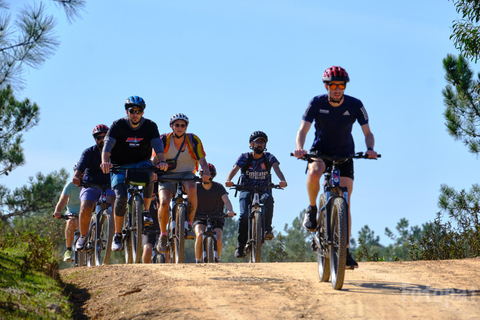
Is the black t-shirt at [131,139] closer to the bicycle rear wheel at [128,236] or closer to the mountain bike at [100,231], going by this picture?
the bicycle rear wheel at [128,236]

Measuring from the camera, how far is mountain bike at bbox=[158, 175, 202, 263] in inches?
482

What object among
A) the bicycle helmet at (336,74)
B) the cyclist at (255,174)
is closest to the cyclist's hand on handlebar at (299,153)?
the bicycle helmet at (336,74)

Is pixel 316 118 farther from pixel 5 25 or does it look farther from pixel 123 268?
pixel 5 25

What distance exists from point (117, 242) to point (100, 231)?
748 mm

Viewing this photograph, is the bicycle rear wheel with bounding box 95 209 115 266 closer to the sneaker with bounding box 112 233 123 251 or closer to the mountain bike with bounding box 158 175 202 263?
the sneaker with bounding box 112 233 123 251

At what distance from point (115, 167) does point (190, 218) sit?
72.6 inches

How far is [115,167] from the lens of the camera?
37.5 feet

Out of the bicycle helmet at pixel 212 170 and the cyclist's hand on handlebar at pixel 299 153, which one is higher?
the bicycle helmet at pixel 212 170

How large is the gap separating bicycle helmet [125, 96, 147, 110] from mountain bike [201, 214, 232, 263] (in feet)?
11.9

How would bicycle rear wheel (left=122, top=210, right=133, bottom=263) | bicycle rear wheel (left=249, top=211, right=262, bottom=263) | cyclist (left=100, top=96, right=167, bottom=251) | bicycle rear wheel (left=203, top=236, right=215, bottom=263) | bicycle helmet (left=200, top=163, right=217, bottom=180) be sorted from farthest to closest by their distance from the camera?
bicycle rear wheel (left=203, top=236, right=215, bottom=263), bicycle helmet (left=200, top=163, right=217, bottom=180), bicycle rear wheel (left=249, top=211, right=262, bottom=263), bicycle rear wheel (left=122, top=210, right=133, bottom=263), cyclist (left=100, top=96, right=167, bottom=251)

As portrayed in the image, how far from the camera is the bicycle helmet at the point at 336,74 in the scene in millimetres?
8641

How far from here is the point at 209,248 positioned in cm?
1434

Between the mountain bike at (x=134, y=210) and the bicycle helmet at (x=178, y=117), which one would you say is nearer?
the mountain bike at (x=134, y=210)

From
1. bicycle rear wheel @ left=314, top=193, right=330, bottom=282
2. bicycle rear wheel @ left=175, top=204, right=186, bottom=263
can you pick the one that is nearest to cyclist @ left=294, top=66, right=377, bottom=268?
bicycle rear wheel @ left=314, top=193, right=330, bottom=282
